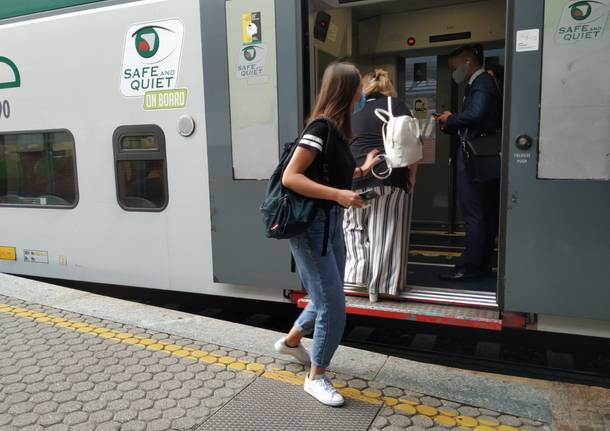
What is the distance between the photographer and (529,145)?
10.9 ft

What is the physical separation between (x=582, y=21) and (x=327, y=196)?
1891mm

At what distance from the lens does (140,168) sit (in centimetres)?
458

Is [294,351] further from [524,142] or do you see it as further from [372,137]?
[524,142]

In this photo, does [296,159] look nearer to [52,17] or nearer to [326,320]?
[326,320]

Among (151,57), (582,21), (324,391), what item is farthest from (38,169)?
(582,21)

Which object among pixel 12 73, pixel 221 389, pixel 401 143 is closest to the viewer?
pixel 221 389

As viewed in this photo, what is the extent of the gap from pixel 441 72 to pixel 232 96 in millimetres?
3367

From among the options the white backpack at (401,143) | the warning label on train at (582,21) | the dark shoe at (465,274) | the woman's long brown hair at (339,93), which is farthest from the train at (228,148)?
the woman's long brown hair at (339,93)

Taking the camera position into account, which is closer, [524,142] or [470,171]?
[524,142]

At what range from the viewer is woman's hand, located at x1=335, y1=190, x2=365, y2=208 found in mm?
2518

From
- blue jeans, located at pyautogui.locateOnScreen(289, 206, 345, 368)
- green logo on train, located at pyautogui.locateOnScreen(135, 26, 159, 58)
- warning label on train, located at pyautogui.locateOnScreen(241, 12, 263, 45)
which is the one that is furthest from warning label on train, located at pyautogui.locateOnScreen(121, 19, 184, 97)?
blue jeans, located at pyautogui.locateOnScreen(289, 206, 345, 368)

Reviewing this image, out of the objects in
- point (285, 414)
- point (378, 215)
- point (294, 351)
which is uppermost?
point (378, 215)

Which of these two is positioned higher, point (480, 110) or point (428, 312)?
point (480, 110)

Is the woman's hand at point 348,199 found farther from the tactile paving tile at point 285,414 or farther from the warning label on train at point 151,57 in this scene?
the warning label on train at point 151,57
